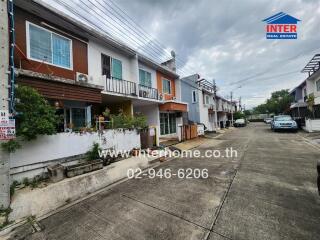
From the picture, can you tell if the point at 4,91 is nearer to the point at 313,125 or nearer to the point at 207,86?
the point at 313,125

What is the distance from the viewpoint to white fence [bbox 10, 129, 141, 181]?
4.41m

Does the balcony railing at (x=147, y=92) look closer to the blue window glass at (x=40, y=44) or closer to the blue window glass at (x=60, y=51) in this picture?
the blue window glass at (x=60, y=51)

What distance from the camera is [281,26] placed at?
962 centimetres

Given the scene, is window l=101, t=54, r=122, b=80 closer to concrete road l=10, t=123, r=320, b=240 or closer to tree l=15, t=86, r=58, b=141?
tree l=15, t=86, r=58, b=141

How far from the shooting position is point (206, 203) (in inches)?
148

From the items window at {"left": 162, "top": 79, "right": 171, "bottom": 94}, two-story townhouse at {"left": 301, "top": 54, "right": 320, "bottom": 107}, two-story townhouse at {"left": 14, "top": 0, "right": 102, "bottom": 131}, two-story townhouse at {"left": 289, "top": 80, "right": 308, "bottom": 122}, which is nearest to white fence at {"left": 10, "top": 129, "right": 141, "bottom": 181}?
two-story townhouse at {"left": 14, "top": 0, "right": 102, "bottom": 131}

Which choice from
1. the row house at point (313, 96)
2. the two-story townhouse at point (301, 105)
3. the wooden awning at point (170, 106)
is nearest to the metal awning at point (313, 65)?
the row house at point (313, 96)

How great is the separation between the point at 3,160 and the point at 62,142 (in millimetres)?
1914

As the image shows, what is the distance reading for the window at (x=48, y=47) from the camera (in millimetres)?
6510

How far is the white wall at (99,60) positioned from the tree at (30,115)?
4.54m

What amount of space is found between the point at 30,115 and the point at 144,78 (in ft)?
30.6

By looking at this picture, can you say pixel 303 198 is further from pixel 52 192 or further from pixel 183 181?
pixel 52 192

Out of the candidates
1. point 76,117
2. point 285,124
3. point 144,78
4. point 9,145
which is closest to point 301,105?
point 285,124

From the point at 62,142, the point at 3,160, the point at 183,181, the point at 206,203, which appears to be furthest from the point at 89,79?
the point at 206,203
